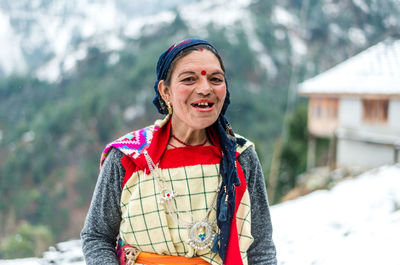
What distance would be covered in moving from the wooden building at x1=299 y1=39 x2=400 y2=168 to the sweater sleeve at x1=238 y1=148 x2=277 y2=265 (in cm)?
808

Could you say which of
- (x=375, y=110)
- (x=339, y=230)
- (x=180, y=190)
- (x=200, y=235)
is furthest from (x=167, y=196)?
(x=375, y=110)

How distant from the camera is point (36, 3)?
92688 millimetres

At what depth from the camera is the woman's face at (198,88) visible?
1412 millimetres

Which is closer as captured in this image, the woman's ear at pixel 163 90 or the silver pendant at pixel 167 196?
the silver pendant at pixel 167 196

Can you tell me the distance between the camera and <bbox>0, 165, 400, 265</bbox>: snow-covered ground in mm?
2451

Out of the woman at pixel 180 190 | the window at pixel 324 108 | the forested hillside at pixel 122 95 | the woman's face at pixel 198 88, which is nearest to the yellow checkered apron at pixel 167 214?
the woman at pixel 180 190

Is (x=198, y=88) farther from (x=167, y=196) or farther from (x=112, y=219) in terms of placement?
(x=112, y=219)

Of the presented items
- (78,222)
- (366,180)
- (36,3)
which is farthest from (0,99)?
(366,180)

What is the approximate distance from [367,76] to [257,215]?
10.4 meters

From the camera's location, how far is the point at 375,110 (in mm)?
10117

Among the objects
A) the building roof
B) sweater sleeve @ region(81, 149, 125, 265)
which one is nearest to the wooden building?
the building roof

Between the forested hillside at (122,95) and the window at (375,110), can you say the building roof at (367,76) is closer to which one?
the window at (375,110)

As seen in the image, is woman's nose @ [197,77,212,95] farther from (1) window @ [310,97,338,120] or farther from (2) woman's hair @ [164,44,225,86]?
(1) window @ [310,97,338,120]

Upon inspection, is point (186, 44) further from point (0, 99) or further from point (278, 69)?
point (0, 99)
